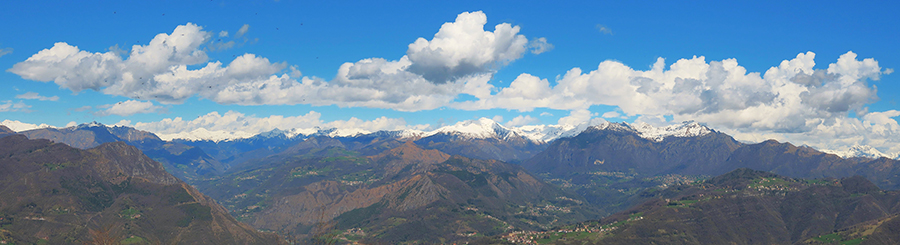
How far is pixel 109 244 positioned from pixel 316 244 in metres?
35.4

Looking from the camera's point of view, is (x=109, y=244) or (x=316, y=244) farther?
(x=109, y=244)

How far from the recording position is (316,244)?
228 ft

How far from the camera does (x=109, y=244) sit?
80.9 meters
